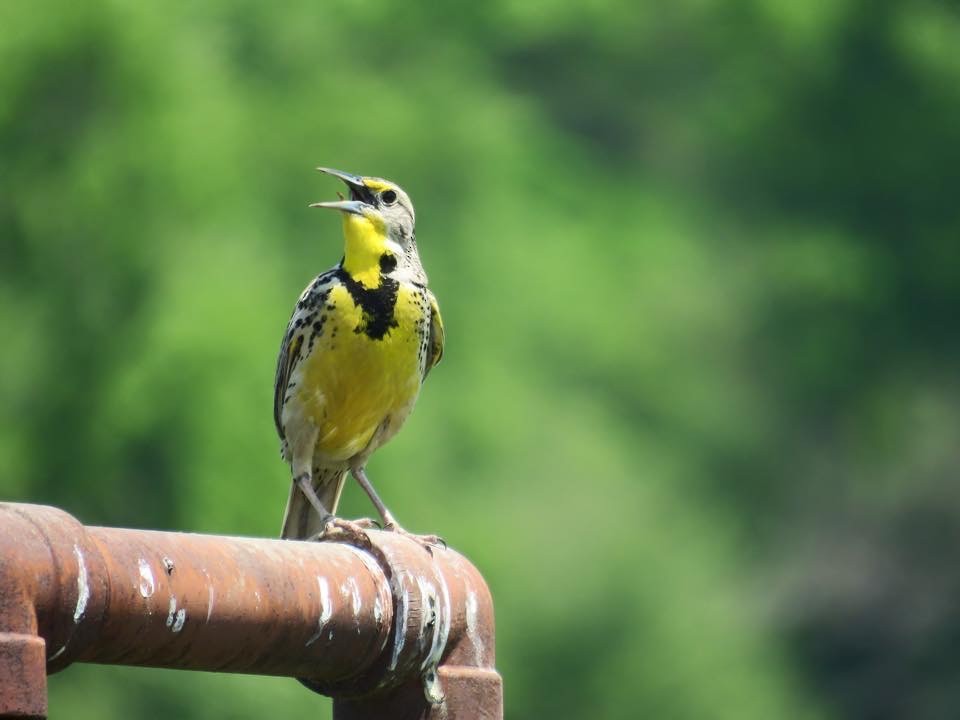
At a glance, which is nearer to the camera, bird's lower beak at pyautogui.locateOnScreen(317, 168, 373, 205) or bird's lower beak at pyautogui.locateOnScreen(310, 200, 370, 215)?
bird's lower beak at pyautogui.locateOnScreen(310, 200, 370, 215)

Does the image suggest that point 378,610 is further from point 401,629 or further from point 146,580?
point 146,580

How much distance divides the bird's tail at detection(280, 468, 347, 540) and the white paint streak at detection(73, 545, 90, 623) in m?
3.06

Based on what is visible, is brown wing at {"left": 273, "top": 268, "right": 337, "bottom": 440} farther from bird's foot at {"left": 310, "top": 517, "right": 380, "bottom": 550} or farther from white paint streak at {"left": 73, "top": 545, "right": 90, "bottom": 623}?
white paint streak at {"left": 73, "top": 545, "right": 90, "bottom": 623}

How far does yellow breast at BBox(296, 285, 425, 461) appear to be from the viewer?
5.15 meters

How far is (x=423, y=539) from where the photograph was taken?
3836mm

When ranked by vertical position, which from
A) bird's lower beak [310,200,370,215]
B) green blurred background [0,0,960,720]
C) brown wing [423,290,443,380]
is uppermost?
bird's lower beak [310,200,370,215]

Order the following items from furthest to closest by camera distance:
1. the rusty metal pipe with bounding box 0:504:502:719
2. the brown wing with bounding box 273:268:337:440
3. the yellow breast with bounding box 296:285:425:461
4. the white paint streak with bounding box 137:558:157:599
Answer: the brown wing with bounding box 273:268:337:440 → the yellow breast with bounding box 296:285:425:461 → the white paint streak with bounding box 137:558:157:599 → the rusty metal pipe with bounding box 0:504:502:719

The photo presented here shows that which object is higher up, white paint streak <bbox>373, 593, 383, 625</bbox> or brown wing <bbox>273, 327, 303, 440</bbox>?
white paint streak <bbox>373, 593, 383, 625</bbox>

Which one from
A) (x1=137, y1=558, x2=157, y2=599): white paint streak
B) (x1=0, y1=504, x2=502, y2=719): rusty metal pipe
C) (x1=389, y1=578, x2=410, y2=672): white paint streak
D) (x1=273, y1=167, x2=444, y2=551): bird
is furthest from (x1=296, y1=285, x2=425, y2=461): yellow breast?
(x1=137, y1=558, x2=157, y2=599): white paint streak

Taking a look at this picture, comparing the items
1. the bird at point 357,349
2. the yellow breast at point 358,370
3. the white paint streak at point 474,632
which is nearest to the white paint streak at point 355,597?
the white paint streak at point 474,632

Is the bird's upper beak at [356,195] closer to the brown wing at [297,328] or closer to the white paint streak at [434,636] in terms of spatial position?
the brown wing at [297,328]

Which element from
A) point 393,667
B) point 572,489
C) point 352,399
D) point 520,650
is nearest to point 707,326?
point 572,489

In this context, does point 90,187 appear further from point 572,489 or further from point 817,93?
point 817,93

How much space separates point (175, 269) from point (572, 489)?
3485 mm
